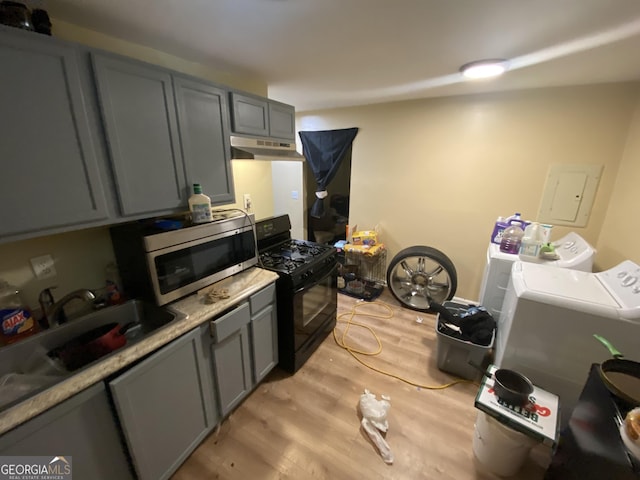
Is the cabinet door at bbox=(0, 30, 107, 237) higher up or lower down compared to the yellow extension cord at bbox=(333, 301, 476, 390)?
higher up

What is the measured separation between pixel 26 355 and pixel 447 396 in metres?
2.44

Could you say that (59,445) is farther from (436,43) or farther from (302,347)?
(436,43)

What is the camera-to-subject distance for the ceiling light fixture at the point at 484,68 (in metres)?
1.67

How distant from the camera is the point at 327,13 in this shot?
1.14 metres

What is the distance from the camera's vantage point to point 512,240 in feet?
7.02

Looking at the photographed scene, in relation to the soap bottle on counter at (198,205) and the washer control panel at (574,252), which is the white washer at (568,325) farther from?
the soap bottle on counter at (198,205)

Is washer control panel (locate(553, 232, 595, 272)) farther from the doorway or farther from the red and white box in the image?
the doorway

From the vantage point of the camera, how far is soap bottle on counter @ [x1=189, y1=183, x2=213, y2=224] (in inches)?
57.6

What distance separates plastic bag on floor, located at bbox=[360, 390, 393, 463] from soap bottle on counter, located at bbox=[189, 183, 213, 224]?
1598mm

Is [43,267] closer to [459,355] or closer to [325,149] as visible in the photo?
[459,355]

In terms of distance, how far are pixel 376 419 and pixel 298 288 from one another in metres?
0.98

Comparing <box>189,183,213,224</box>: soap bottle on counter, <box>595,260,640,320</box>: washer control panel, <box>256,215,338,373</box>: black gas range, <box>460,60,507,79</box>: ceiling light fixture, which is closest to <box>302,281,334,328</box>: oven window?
<box>256,215,338,373</box>: black gas range

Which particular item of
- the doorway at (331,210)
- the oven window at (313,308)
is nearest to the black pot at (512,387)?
the oven window at (313,308)

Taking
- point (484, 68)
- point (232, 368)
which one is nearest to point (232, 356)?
point (232, 368)
